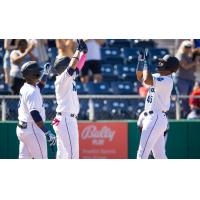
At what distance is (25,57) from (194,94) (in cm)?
307

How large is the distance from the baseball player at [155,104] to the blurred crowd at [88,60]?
3.24 metres

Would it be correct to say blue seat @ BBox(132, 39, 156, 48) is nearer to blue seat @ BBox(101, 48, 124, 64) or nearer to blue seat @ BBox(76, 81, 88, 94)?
blue seat @ BBox(101, 48, 124, 64)

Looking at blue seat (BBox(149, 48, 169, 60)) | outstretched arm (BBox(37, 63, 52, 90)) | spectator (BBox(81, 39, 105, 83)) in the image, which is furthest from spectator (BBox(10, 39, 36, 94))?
blue seat (BBox(149, 48, 169, 60))

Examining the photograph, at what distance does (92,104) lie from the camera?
13.7 m

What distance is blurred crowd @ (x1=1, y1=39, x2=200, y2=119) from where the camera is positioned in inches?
554

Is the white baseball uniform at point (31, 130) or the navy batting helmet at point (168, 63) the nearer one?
the white baseball uniform at point (31, 130)

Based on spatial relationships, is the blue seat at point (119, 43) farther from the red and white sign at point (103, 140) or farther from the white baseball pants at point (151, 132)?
the white baseball pants at point (151, 132)

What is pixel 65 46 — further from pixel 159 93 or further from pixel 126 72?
pixel 159 93

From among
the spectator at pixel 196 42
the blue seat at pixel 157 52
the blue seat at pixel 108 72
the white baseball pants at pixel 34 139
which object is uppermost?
the spectator at pixel 196 42

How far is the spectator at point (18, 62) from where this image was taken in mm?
13953

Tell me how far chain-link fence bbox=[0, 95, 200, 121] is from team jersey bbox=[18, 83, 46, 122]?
277cm

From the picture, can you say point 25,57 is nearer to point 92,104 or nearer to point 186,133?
point 92,104

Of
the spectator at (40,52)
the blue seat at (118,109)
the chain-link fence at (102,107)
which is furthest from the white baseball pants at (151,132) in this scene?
the spectator at (40,52)

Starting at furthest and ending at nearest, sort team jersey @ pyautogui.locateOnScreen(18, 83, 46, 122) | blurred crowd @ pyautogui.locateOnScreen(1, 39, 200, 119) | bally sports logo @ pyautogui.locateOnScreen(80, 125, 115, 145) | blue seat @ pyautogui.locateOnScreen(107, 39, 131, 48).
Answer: blue seat @ pyautogui.locateOnScreen(107, 39, 131, 48), blurred crowd @ pyautogui.locateOnScreen(1, 39, 200, 119), bally sports logo @ pyautogui.locateOnScreen(80, 125, 115, 145), team jersey @ pyautogui.locateOnScreen(18, 83, 46, 122)
